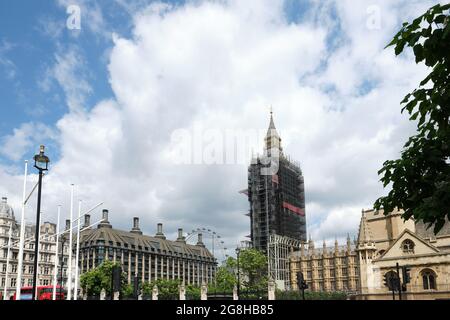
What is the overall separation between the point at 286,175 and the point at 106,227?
66.3 meters

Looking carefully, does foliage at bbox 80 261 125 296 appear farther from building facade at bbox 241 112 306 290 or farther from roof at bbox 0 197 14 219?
building facade at bbox 241 112 306 290

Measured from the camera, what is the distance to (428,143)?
971 centimetres

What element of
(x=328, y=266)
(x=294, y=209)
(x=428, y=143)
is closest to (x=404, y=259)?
Result: (x=428, y=143)

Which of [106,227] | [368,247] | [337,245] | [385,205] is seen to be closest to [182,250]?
[106,227]

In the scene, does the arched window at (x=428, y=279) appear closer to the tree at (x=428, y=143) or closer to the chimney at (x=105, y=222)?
the tree at (x=428, y=143)

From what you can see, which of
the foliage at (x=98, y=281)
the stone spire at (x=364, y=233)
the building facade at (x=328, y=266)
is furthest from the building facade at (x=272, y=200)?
the stone spire at (x=364, y=233)

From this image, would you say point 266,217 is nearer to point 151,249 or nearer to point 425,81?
point 151,249

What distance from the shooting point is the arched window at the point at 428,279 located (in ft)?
185

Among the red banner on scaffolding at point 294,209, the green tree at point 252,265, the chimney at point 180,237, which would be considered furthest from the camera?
the chimney at point 180,237

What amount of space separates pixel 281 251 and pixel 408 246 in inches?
2796

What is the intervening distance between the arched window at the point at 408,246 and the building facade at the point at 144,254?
96364 mm

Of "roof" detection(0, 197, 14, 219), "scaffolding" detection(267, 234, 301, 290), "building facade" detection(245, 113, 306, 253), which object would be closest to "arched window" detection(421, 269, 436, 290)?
"building facade" detection(245, 113, 306, 253)

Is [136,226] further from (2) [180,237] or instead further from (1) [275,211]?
(1) [275,211]

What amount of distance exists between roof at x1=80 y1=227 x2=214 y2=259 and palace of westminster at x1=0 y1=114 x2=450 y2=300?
33 cm
